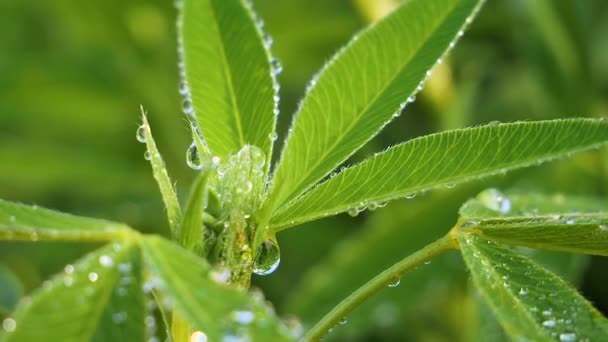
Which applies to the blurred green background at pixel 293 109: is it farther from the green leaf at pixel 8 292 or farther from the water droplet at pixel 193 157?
the water droplet at pixel 193 157

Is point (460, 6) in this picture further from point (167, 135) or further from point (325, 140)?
point (167, 135)

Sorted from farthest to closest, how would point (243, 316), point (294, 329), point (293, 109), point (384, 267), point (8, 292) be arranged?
1. point (293, 109)
2. point (384, 267)
3. point (8, 292)
4. point (294, 329)
5. point (243, 316)

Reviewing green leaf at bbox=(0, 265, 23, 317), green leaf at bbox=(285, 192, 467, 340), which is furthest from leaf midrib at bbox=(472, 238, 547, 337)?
green leaf at bbox=(285, 192, 467, 340)

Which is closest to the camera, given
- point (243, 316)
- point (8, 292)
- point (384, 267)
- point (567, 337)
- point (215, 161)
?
point (243, 316)

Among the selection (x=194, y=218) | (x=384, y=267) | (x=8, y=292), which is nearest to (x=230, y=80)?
(x=194, y=218)

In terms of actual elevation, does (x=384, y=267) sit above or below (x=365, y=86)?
below

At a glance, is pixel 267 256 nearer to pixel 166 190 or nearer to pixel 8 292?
pixel 166 190
